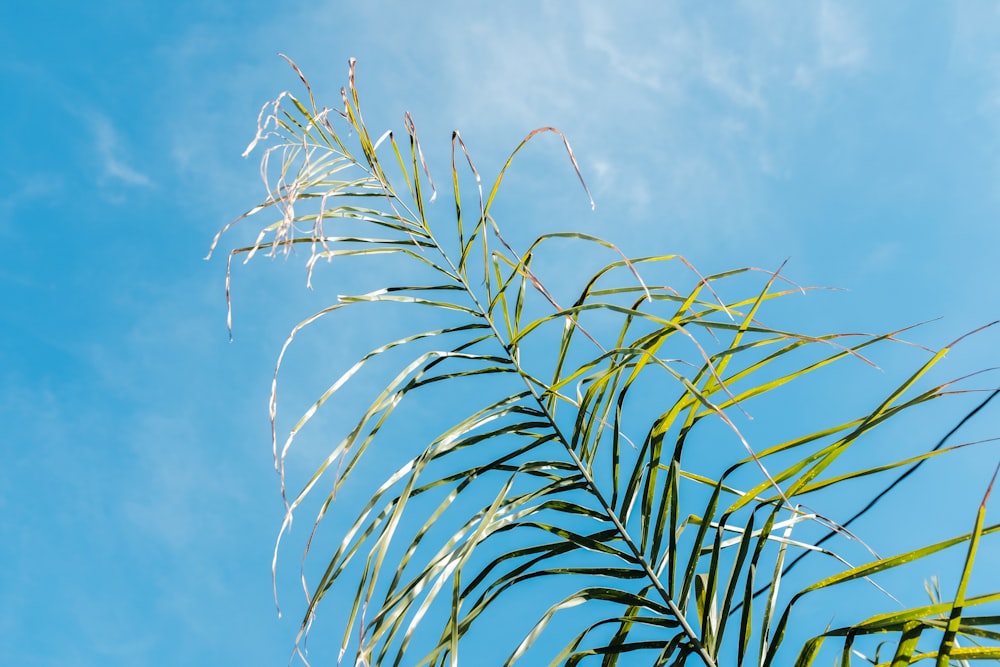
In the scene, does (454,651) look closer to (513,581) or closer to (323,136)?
(513,581)

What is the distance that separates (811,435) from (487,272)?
22.6 inches

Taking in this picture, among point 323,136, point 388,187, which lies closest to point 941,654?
point 388,187

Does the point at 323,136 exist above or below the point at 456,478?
above

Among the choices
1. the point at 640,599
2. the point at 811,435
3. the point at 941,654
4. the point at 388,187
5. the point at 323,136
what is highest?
the point at 323,136

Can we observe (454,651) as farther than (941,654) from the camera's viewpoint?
Yes

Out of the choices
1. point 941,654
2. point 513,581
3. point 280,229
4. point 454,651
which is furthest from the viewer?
point 280,229

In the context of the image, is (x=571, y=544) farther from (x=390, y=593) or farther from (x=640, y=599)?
(x=390, y=593)

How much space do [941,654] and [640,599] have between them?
0.37 metres

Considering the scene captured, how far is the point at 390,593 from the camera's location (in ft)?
3.08

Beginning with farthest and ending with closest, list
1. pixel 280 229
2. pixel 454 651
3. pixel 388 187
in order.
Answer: pixel 388 187, pixel 280 229, pixel 454 651

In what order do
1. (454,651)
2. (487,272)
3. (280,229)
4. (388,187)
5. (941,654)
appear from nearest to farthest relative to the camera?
(941,654) < (454,651) < (280,229) < (487,272) < (388,187)

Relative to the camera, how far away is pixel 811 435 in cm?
91

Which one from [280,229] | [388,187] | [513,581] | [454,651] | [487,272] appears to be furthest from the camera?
[388,187]

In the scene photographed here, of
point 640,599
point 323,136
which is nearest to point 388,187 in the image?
point 323,136
